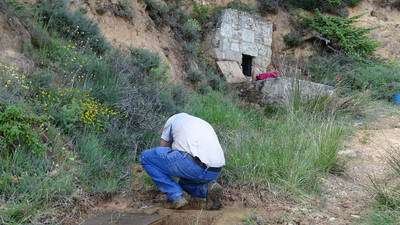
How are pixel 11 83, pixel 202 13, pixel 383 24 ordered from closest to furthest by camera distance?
pixel 11 83 → pixel 202 13 → pixel 383 24

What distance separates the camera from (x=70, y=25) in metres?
7.97

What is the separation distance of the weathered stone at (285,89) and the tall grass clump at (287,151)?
0.84 meters

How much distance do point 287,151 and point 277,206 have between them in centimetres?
84

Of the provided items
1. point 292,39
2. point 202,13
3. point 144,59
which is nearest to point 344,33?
point 292,39

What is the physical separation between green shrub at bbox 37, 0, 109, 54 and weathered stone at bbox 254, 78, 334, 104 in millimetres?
3332

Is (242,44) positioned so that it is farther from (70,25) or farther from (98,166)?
(98,166)

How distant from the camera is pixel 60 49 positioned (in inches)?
276

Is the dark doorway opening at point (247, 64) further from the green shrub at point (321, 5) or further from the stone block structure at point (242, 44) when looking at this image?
the green shrub at point (321, 5)

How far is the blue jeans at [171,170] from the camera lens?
464cm

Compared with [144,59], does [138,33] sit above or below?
above

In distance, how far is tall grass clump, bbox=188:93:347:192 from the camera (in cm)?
523

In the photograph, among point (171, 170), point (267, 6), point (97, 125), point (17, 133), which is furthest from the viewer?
point (267, 6)

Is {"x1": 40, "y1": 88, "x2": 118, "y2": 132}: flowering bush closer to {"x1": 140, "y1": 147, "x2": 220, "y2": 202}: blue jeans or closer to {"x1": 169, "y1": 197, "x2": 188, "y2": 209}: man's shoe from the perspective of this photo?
{"x1": 140, "y1": 147, "x2": 220, "y2": 202}: blue jeans

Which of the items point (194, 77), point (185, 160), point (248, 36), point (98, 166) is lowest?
point (194, 77)
